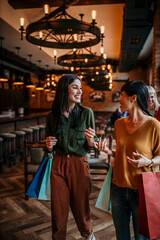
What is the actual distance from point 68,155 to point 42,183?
0.38 m

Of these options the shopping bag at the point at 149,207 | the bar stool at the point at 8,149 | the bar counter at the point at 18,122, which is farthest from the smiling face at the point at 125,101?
the bar counter at the point at 18,122

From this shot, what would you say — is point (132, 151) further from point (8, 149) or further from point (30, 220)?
point (8, 149)

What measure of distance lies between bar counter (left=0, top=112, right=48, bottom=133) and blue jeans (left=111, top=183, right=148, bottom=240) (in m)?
4.53

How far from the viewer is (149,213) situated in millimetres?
1237

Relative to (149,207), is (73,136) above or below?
above

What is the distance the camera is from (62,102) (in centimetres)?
171

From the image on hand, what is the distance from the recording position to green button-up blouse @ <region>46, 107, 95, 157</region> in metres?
1.70

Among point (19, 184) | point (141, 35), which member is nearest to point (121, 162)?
point (19, 184)

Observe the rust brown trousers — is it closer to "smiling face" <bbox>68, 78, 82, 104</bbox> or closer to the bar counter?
"smiling face" <bbox>68, 78, 82, 104</bbox>

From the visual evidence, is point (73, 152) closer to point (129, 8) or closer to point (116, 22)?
point (129, 8)

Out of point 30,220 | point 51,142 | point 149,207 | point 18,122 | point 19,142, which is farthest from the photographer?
point 18,122

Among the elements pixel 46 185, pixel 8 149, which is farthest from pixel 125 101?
pixel 8 149

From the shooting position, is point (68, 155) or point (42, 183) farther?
point (42, 183)

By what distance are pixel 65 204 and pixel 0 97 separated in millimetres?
10294
